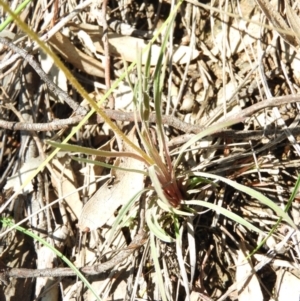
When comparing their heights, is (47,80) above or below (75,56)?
below

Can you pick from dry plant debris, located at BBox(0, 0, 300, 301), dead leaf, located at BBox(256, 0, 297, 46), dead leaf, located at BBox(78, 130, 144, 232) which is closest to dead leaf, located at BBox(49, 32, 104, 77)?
dry plant debris, located at BBox(0, 0, 300, 301)

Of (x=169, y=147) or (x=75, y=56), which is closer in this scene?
(x=169, y=147)

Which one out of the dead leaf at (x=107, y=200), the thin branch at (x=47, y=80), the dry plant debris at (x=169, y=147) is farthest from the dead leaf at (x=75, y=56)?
the dead leaf at (x=107, y=200)

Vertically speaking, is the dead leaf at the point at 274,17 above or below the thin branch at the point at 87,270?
above

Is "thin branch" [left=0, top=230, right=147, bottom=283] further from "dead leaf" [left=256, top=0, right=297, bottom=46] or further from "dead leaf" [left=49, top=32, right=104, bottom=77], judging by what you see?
"dead leaf" [left=256, top=0, right=297, bottom=46]

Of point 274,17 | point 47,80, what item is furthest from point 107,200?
point 274,17

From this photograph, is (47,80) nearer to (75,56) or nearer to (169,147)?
(75,56)

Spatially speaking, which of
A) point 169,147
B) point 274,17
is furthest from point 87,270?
point 274,17

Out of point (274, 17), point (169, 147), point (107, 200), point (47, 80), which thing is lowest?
point (107, 200)

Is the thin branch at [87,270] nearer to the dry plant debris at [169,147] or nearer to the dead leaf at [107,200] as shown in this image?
the dry plant debris at [169,147]
